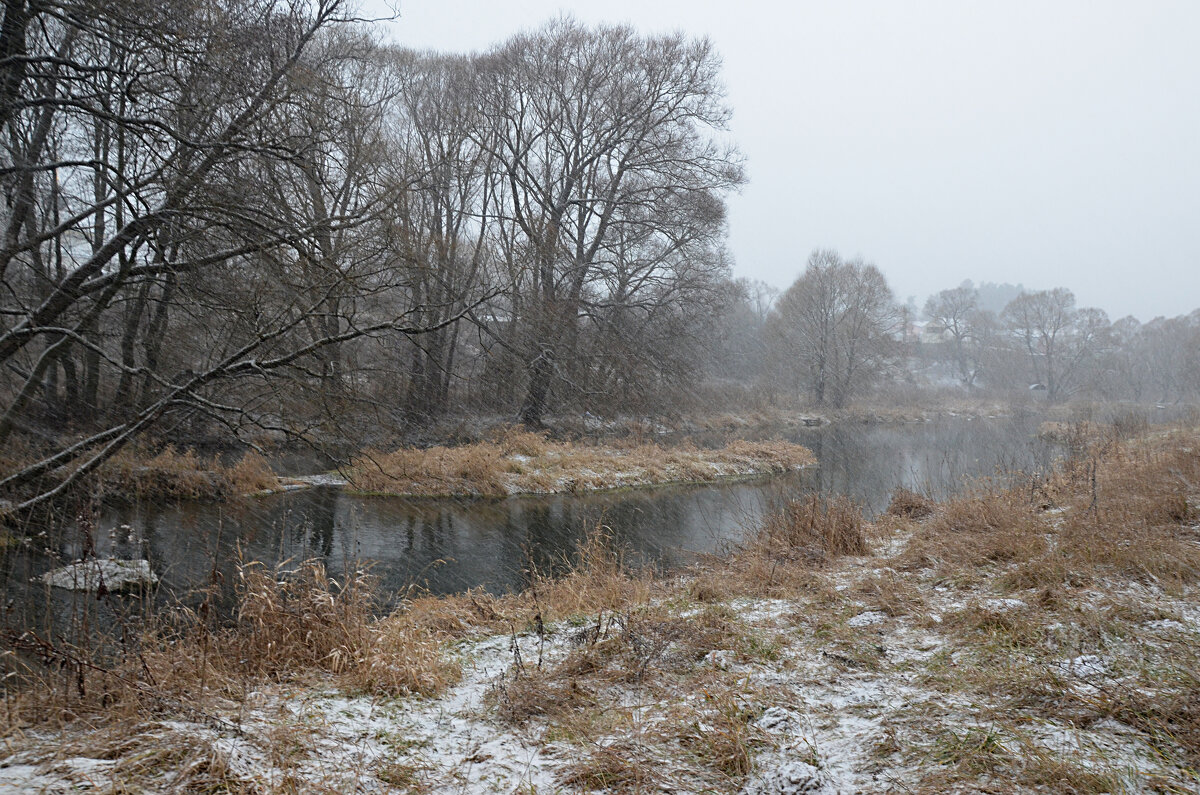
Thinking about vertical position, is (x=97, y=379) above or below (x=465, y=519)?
above

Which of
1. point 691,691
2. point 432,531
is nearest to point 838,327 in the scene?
point 432,531

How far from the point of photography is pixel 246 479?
1333 cm

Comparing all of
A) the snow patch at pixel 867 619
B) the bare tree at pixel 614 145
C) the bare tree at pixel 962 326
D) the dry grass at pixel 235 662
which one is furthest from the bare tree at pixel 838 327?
the dry grass at pixel 235 662

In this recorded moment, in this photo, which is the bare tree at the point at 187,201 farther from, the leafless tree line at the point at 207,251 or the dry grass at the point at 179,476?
the dry grass at the point at 179,476

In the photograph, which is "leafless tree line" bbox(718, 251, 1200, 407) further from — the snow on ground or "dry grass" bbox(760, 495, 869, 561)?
the snow on ground

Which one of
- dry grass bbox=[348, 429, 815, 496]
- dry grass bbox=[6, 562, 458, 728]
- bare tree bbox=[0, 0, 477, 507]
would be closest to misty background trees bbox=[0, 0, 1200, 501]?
bare tree bbox=[0, 0, 477, 507]

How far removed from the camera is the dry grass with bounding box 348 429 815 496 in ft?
49.4

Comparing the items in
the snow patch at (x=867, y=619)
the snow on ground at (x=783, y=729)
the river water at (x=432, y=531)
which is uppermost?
the snow on ground at (x=783, y=729)

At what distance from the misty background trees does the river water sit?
1259 mm

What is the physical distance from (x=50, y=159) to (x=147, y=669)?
7.28m

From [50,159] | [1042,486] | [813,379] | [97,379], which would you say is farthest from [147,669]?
[813,379]

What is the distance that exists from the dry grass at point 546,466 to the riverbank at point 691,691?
8.74m

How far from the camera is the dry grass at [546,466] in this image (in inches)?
593

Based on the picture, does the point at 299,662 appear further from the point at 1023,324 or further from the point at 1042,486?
the point at 1023,324
